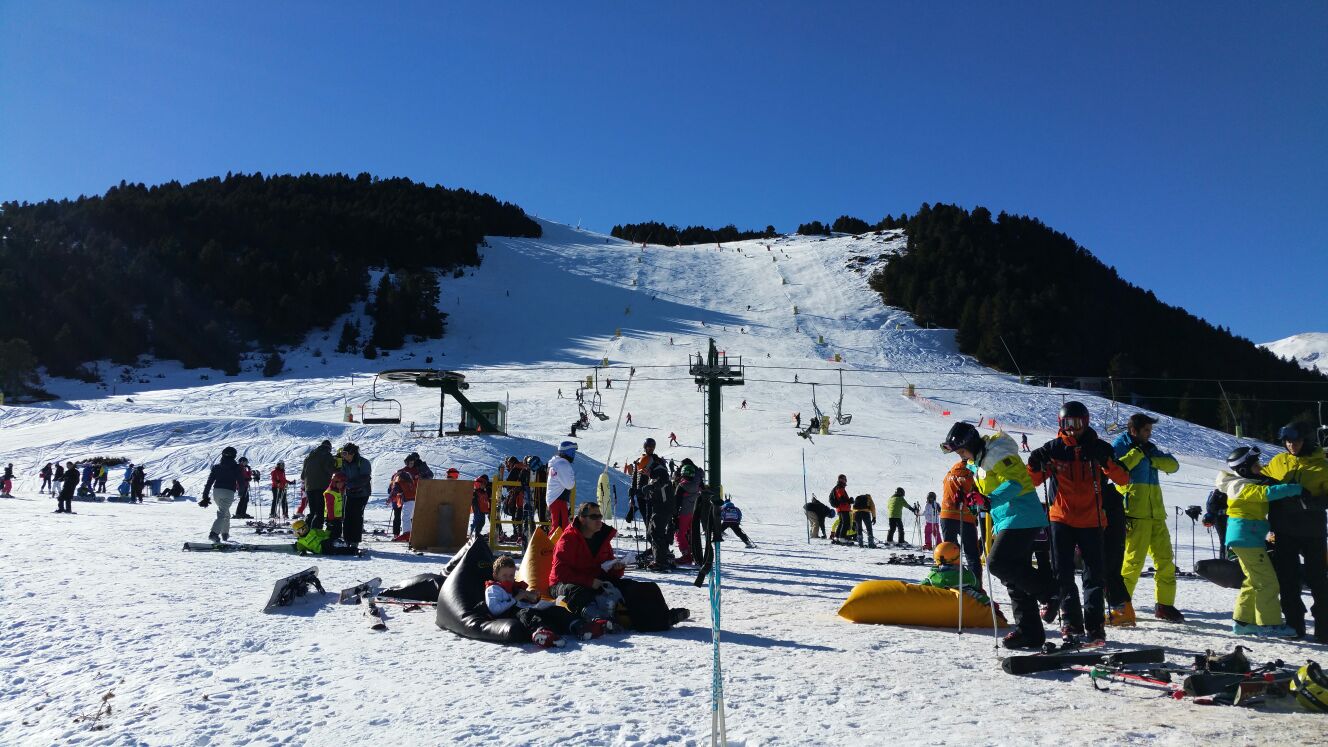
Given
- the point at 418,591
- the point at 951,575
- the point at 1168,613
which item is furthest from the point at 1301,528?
the point at 418,591

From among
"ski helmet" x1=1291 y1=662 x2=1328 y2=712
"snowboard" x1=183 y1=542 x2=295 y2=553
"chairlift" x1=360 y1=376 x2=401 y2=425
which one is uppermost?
"chairlift" x1=360 y1=376 x2=401 y2=425

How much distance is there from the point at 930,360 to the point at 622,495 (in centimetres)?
3471

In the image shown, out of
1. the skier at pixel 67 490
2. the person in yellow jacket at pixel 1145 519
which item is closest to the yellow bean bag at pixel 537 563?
the person in yellow jacket at pixel 1145 519

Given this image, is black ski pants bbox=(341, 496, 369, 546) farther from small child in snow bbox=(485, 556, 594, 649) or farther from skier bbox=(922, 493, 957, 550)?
skier bbox=(922, 493, 957, 550)

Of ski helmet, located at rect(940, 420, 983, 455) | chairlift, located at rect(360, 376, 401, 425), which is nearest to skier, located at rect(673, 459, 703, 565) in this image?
ski helmet, located at rect(940, 420, 983, 455)

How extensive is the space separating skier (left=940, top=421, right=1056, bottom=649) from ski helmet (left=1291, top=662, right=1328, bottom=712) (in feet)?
4.36

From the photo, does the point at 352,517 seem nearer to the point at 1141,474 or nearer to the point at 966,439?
the point at 966,439

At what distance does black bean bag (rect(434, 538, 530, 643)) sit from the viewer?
5.30 meters

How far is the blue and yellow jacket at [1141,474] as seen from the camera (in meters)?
6.21

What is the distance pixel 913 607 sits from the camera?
19.9ft

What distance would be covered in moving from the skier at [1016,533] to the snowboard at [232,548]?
8870 millimetres

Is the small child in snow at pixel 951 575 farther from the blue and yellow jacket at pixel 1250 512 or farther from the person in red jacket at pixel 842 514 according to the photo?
the person in red jacket at pixel 842 514

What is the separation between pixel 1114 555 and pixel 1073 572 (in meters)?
1.02

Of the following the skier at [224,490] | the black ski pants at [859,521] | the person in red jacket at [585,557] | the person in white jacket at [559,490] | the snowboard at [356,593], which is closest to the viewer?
the person in red jacket at [585,557]
